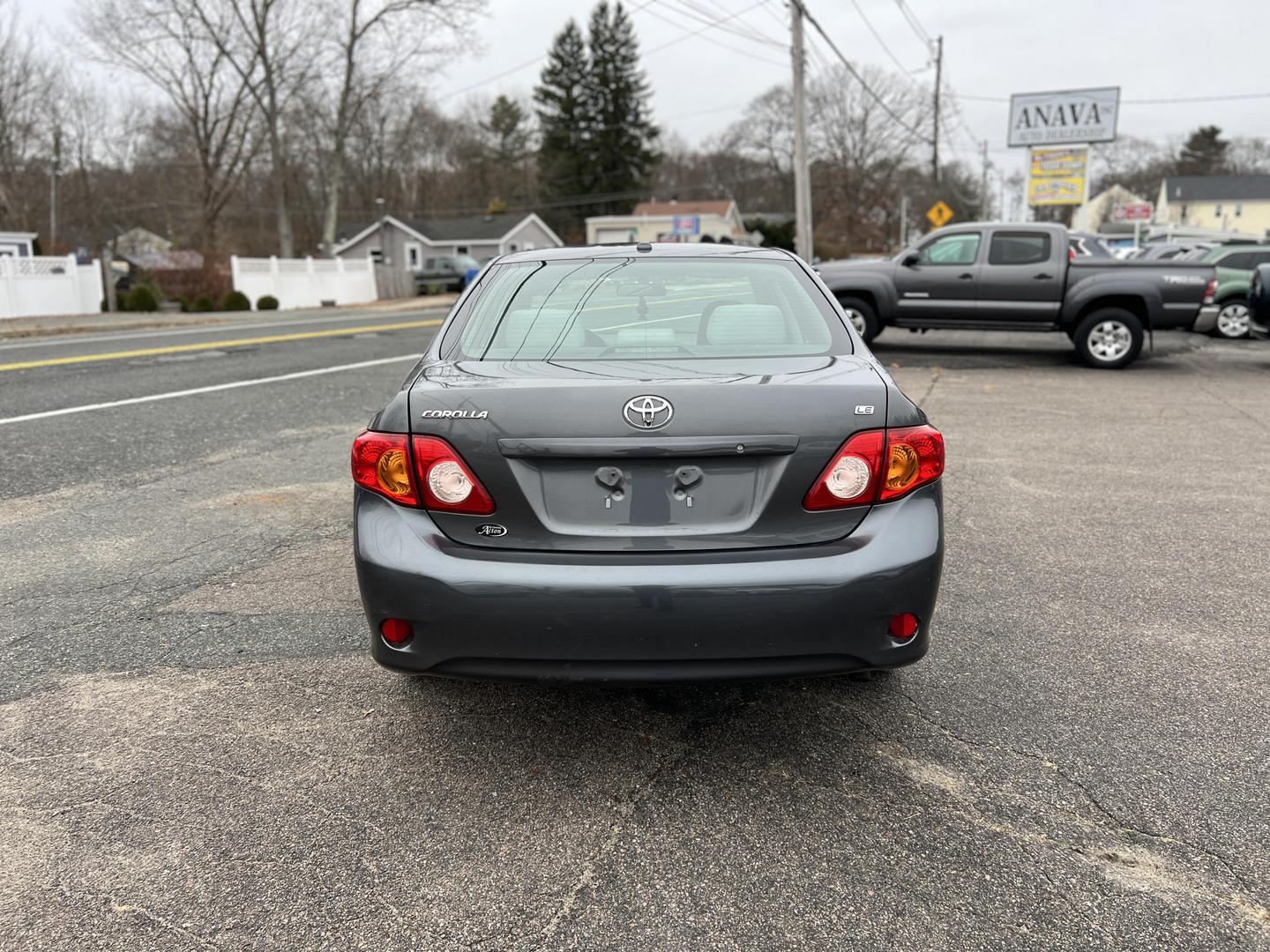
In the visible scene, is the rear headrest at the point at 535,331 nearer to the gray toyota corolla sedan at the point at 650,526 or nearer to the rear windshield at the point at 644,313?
the rear windshield at the point at 644,313

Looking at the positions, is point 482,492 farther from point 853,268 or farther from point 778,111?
point 778,111

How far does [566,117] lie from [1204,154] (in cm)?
8271

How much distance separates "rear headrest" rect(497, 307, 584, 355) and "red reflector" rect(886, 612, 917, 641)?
1348 mm

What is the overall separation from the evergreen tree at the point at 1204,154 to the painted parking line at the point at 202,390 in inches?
4912

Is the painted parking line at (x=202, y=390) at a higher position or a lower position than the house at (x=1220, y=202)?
lower

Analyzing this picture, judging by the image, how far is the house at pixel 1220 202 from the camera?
10075 cm

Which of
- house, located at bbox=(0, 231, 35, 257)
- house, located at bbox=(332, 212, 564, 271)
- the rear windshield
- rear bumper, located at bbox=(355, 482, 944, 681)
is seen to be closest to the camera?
rear bumper, located at bbox=(355, 482, 944, 681)

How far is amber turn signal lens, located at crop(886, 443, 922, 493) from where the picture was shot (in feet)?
9.08

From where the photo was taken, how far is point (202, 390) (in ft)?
34.0

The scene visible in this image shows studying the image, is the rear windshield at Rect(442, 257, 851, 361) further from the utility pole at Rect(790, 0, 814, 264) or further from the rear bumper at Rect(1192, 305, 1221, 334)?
the utility pole at Rect(790, 0, 814, 264)

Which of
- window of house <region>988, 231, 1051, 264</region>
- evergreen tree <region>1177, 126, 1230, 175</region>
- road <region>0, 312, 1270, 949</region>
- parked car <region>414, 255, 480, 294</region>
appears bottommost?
road <region>0, 312, 1270, 949</region>

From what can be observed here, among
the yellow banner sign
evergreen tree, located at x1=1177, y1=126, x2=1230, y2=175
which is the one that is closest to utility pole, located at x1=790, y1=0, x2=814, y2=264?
the yellow banner sign

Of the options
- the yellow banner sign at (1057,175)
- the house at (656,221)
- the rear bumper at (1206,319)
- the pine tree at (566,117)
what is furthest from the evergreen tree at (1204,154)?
the rear bumper at (1206,319)

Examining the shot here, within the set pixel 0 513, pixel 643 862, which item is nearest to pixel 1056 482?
pixel 643 862
